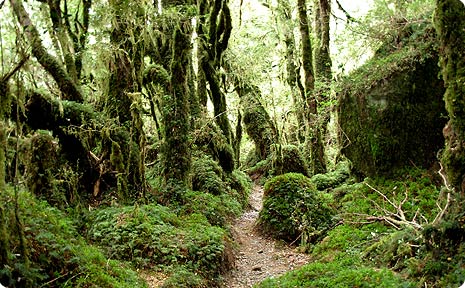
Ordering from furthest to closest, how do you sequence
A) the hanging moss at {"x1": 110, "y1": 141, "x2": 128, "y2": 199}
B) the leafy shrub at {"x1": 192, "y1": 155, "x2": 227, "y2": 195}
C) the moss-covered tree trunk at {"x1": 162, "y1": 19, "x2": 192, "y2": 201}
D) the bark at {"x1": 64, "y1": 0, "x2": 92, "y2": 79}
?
the bark at {"x1": 64, "y1": 0, "x2": 92, "y2": 79} → the leafy shrub at {"x1": 192, "y1": 155, "x2": 227, "y2": 195} → the moss-covered tree trunk at {"x1": 162, "y1": 19, "x2": 192, "y2": 201} → the hanging moss at {"x1": 110, "y1": 141, "x2": 128, "y2": 199}

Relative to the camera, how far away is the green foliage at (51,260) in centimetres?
A: 502

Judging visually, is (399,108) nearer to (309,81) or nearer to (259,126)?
(309,81)

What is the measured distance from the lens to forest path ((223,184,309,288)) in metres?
9.08

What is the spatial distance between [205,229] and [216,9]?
29.2 ft

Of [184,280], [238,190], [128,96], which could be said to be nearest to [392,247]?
[184,280]

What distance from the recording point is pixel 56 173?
10055 millimetres

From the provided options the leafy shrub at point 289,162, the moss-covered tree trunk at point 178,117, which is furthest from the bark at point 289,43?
the moss-covered tree trunk at point 178,117

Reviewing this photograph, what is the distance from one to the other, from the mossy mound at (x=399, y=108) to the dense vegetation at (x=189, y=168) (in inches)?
1.3

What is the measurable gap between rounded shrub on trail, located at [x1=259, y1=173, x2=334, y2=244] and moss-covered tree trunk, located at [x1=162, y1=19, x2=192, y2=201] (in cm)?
280

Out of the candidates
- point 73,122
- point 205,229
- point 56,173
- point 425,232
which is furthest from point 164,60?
point 425,232

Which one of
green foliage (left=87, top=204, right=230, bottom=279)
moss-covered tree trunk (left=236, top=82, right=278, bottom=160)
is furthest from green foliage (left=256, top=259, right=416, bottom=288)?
moss-covered tree trunk (left=236, top=82, right=278, bottom=160)

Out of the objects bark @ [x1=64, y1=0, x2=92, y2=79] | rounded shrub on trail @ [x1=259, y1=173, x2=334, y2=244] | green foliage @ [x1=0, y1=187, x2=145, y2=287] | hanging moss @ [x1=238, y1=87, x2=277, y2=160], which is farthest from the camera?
hanging moss @ [x1=238, y1=87, x2=277, y2=160]

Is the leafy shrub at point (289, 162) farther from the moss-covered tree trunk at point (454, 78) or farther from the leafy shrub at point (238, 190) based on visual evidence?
the moss-covered tree trunk at point (454, 78)

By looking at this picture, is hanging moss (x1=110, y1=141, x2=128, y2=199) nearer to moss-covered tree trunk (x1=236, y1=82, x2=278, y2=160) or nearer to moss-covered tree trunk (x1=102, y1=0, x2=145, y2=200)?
moss-covered tree trunk (x1=102, y1=0, x2=145, y2=200)
